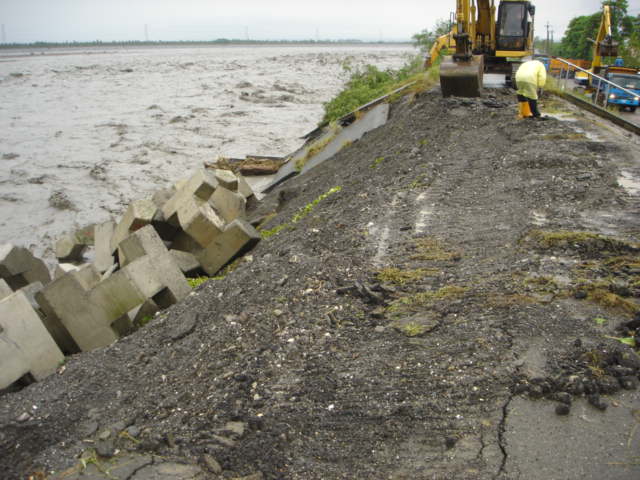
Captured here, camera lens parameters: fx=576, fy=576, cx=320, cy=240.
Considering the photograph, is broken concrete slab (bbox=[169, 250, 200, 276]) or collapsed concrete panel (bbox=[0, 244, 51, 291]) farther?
collapsed concrete panel (bbox=[0, 244, 51, 291])

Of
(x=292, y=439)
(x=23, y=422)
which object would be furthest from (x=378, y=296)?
(x=23, y=422)

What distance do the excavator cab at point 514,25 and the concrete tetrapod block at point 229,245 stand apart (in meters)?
12.7

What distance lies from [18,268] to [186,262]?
2.73 metres

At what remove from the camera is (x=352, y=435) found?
3.80 m

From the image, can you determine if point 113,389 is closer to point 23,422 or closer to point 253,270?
point 23,422

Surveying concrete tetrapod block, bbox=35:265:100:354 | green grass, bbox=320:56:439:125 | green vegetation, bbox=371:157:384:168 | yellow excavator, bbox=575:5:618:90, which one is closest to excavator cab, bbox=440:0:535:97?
green grass, bbox=320:56:439:125

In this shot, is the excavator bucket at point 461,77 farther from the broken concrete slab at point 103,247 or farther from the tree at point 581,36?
the tree at point 581,36

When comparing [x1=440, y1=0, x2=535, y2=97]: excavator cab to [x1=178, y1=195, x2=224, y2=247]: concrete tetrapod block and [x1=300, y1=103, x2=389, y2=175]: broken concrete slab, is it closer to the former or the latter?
[x1=300, y1=103, x2=389, y2=175]: broken concrete slab

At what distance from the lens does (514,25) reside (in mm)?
17406

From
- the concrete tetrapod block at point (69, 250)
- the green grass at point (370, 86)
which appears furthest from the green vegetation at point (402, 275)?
the green grass at point (370, 86)

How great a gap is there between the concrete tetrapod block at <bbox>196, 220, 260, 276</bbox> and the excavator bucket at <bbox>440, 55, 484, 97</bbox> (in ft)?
24.6

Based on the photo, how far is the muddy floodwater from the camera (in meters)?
14.9

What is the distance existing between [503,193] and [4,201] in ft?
43.2

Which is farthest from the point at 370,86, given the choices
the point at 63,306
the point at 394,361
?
the point at 394,361
